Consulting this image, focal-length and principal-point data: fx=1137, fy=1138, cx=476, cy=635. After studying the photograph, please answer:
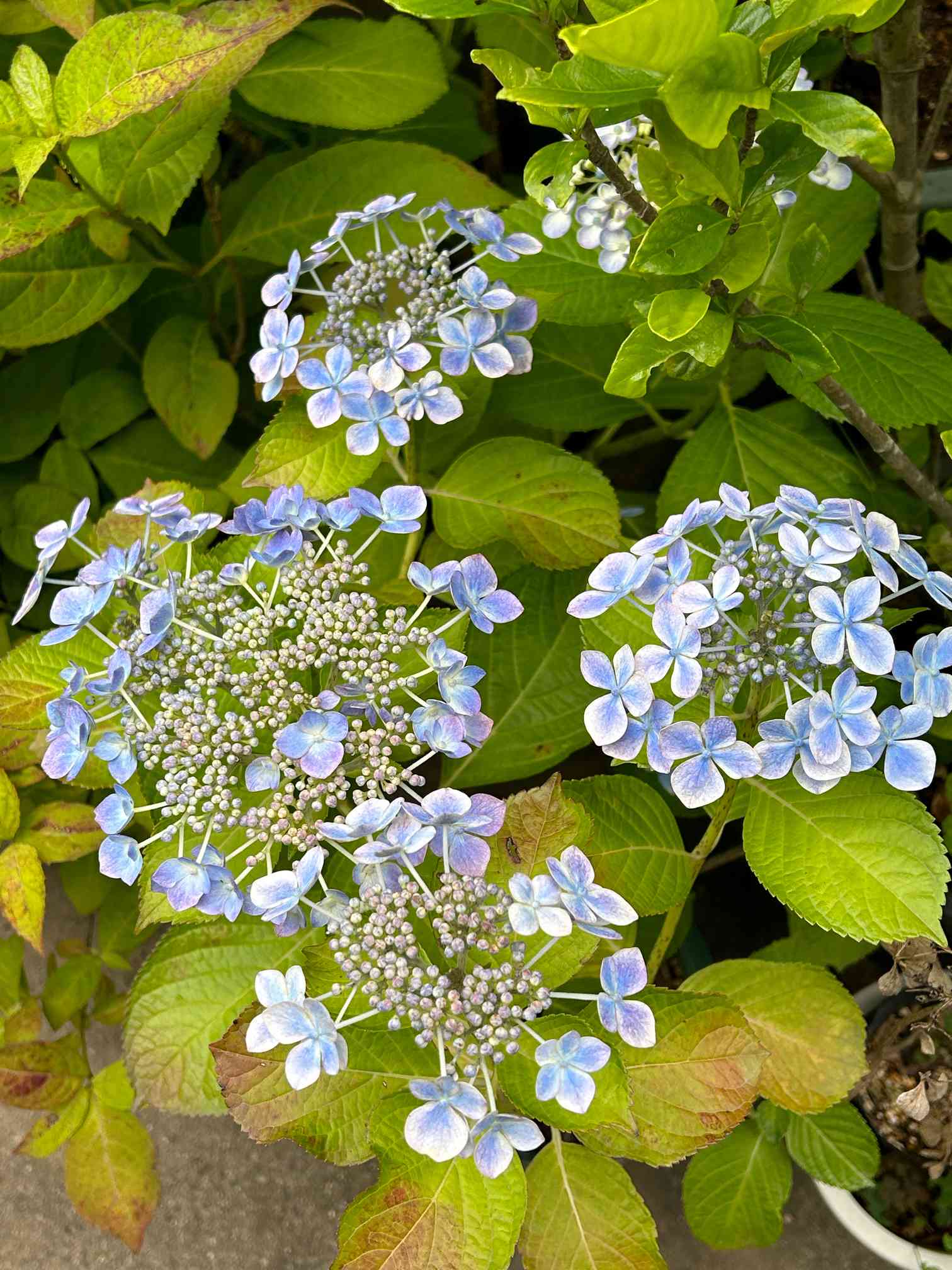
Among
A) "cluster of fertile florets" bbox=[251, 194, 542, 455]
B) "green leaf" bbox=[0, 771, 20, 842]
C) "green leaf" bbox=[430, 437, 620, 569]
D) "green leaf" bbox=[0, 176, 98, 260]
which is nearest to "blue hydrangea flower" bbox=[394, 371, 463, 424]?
"cluster of fertile florets" bbox=[251, 194, 542, 455]

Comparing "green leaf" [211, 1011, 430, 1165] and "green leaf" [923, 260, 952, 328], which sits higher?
"green leaf" [923, 260, 952, 328]

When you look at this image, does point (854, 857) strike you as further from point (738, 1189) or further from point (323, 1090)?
point (738, 1189)

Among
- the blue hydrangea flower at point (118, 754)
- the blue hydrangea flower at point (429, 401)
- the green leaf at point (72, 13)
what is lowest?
the blue hydrangea flower at point (118, 754)

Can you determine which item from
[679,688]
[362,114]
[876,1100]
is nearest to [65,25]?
[362,114]

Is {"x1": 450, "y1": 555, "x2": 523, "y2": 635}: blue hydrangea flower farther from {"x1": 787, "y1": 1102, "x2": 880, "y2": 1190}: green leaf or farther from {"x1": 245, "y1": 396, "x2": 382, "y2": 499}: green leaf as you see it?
{"x1": 787, "y1": 1102, "x2": 880, "y2": 1190}: green leaf

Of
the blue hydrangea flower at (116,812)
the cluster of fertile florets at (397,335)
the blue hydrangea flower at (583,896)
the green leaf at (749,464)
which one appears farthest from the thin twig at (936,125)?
the blue hydrangea flower at (116,812)

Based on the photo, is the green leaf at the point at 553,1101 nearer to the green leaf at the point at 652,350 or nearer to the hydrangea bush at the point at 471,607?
the hydrangea bush at the point at 471,607

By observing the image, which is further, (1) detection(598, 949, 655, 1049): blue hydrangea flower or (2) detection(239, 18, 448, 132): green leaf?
(2) detection(239, 18, 448, 132): green leaf
